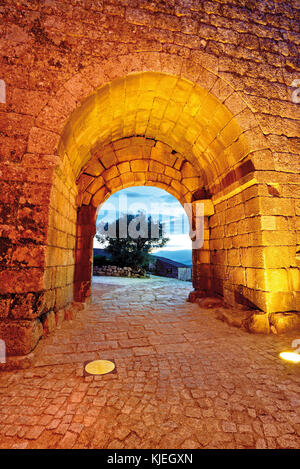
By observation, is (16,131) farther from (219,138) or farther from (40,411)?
(219,138)

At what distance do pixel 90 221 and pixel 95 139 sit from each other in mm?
1651

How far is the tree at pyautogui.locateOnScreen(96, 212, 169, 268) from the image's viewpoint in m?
14.1

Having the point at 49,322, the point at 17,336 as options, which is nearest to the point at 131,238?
the point at 49,322

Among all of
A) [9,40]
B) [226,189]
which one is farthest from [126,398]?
[9,40]

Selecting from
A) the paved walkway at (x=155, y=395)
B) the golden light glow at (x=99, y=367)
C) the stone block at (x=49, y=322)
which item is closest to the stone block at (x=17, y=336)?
the paved walkway at (x=155, y=395)

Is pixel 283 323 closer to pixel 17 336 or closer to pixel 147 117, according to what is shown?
pixel 17 336

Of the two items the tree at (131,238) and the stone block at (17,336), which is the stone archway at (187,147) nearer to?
the stone block at (17,336)

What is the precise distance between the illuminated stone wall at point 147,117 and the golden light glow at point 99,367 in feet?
2.19

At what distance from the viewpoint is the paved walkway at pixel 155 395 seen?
46.4 inches

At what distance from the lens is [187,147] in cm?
440

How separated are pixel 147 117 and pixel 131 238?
438 inches

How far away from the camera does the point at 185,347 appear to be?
2395mm

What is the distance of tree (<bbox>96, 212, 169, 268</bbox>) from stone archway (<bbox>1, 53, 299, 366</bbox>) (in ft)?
32.3

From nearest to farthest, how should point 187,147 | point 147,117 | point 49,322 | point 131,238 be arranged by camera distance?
1. point 49,322
2. point 147,117
3. point 187,147
4. point 131,238
